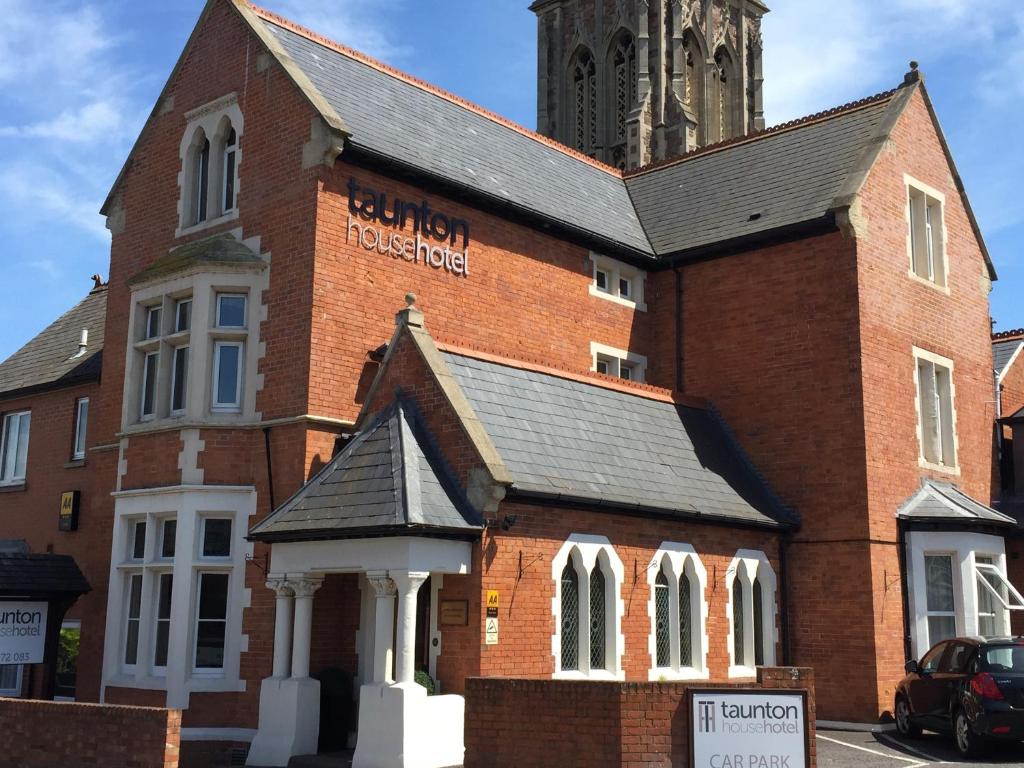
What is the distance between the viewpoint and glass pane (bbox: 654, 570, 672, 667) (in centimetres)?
1750

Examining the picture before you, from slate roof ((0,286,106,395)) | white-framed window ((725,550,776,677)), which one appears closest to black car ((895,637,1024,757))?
white-framed window ((725,550,776,677))

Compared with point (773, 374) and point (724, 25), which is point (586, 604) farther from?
point (724, 25)

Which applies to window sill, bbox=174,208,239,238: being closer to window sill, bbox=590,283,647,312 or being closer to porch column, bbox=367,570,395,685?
window sill, bbox=590,283,647,312

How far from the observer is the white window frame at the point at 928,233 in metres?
22.7

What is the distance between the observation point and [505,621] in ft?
49.2

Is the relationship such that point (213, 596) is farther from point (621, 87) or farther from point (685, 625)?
point (621, 87)

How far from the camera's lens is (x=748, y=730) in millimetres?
11117

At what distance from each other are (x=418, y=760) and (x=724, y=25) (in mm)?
57904

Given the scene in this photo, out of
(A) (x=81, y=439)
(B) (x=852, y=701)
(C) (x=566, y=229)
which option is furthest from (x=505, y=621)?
(A) (x=81, y=439)

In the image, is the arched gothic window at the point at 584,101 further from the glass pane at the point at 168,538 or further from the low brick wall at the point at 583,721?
the low brick wall at the point at 583,721

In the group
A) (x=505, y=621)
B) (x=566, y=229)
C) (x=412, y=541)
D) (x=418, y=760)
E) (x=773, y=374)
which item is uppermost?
(x=566, y=229)

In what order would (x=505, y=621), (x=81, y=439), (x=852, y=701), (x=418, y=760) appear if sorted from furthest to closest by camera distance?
(x=81, y=439) < (x=852, y=701) < (x=505, y=621) < (x=418, y=760)

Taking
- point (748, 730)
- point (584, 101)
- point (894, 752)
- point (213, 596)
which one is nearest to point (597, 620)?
point (894, 752)

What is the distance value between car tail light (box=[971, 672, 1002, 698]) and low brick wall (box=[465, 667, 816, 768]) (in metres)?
3.02
